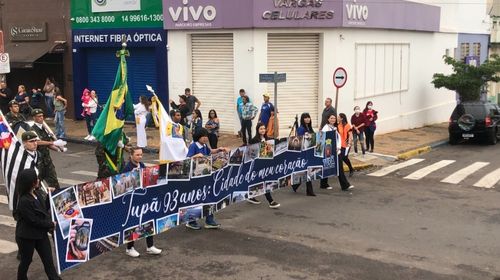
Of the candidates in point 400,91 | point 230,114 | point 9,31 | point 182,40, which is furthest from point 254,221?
point 9,31

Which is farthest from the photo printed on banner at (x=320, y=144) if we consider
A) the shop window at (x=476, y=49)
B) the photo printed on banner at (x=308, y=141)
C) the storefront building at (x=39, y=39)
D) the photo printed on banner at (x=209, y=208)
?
the shop window at (x=476, y=49)

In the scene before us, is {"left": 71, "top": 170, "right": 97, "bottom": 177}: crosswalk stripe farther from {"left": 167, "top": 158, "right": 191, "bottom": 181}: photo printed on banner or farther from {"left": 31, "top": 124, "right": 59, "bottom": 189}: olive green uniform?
{"left": 167, "top": 158, "right": 191, "bottom": 181}: photo printed on banner

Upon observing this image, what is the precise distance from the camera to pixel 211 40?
20.6 m

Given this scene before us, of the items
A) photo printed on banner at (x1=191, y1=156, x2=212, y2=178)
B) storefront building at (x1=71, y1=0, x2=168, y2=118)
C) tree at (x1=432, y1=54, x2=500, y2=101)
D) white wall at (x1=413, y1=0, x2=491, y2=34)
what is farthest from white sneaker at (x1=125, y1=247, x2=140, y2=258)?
white wall at (x1=413, y1=0, x2=491, y2=34)

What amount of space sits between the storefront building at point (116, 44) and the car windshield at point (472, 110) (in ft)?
36.3

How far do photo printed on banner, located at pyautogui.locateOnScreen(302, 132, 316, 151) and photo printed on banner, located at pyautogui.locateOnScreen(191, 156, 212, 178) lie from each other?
3.20 metres

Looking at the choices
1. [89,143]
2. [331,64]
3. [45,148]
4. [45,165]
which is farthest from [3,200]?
[331,64]

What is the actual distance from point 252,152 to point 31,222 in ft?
15.4

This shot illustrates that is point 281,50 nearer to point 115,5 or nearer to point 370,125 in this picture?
point 370,125

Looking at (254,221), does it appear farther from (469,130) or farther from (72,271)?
(469,130)

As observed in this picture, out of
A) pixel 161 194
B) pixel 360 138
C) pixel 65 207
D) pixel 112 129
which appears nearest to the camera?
pixel 65 207

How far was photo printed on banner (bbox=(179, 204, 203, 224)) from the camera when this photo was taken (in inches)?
350

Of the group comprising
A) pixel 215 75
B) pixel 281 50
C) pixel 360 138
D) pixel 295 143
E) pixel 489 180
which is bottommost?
pixel 489 180

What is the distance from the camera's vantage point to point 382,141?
2125cm
